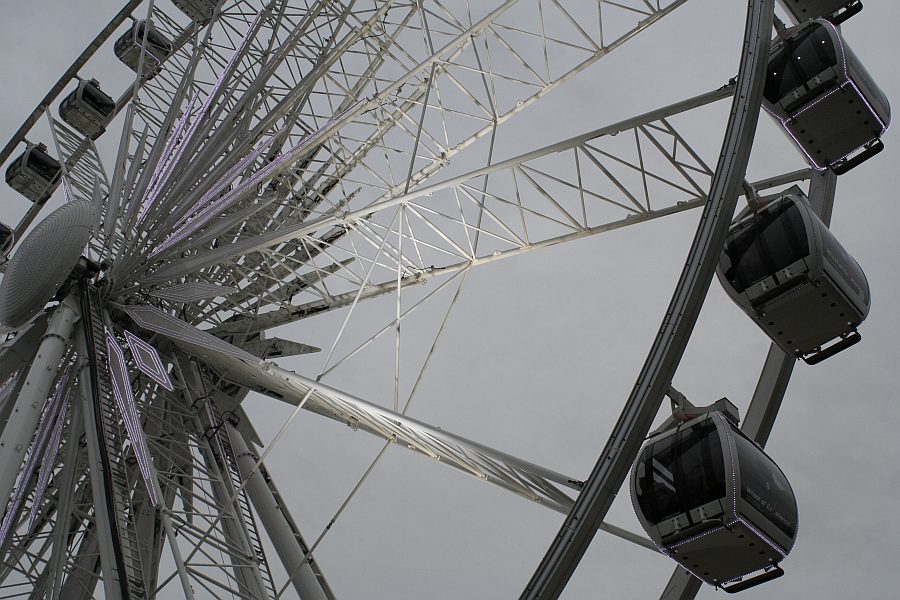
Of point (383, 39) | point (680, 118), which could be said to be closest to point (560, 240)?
point (383, 39)

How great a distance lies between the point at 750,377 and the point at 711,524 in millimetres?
35230

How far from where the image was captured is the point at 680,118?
42.8 meters

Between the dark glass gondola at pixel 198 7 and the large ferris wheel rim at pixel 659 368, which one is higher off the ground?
A: the dark glass gondola at pixel 198 7

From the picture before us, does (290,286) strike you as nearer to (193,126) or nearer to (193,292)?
(193,292)

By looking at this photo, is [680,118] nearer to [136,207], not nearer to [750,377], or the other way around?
[750,377]

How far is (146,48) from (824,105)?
13316 mm

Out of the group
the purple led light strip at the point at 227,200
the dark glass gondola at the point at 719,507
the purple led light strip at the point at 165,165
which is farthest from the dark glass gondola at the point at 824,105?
the purple led light strip at the point at 165,165

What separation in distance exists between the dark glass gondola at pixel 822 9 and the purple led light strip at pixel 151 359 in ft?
28.2

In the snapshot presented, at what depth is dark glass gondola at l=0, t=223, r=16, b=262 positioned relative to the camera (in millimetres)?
21797

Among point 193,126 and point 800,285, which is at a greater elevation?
point 193,126

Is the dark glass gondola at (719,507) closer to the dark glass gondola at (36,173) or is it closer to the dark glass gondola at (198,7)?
the dark glass gondola at (198,7)

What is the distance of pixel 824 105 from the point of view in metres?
11.1

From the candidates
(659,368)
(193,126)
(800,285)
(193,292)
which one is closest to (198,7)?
(193,126)

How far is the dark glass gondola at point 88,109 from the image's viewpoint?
21.8 meters
